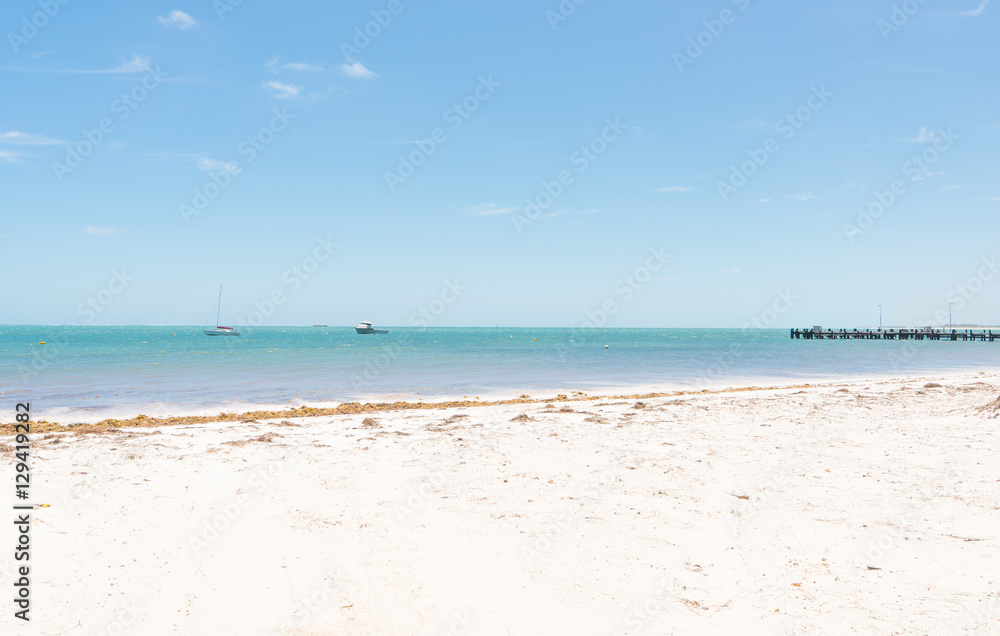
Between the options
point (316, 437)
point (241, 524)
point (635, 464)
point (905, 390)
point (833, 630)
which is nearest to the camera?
point (833, 630)

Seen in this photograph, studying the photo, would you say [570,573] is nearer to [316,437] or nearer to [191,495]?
[191,495]

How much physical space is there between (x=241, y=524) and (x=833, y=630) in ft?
19.0

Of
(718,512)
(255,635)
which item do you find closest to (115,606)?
(255,635)

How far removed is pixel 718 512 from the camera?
21.2ft

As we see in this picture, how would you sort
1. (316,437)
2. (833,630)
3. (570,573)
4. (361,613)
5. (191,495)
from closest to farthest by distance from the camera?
(833,630) → (361,613) → (570,573) → (191,495) → (316,437)

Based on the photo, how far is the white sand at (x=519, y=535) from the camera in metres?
4.39

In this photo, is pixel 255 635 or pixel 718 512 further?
pixel 718 512

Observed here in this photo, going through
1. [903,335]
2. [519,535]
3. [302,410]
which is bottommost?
[519,535]

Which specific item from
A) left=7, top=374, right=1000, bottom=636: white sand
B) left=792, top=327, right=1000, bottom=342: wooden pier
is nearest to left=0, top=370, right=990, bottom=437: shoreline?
left=7, top=374, right=1000, bottom=636: white sand

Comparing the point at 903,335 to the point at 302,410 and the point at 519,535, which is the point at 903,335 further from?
the point at 519,535

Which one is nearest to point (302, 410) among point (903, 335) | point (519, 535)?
point (519, 535)

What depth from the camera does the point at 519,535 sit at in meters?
5.90

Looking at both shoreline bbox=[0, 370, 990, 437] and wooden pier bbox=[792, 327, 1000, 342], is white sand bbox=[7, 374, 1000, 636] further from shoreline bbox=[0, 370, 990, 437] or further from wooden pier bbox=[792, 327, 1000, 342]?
wooden pier bbox=[792, 327, 1000, 342]

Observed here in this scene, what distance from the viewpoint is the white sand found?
4.39 m
